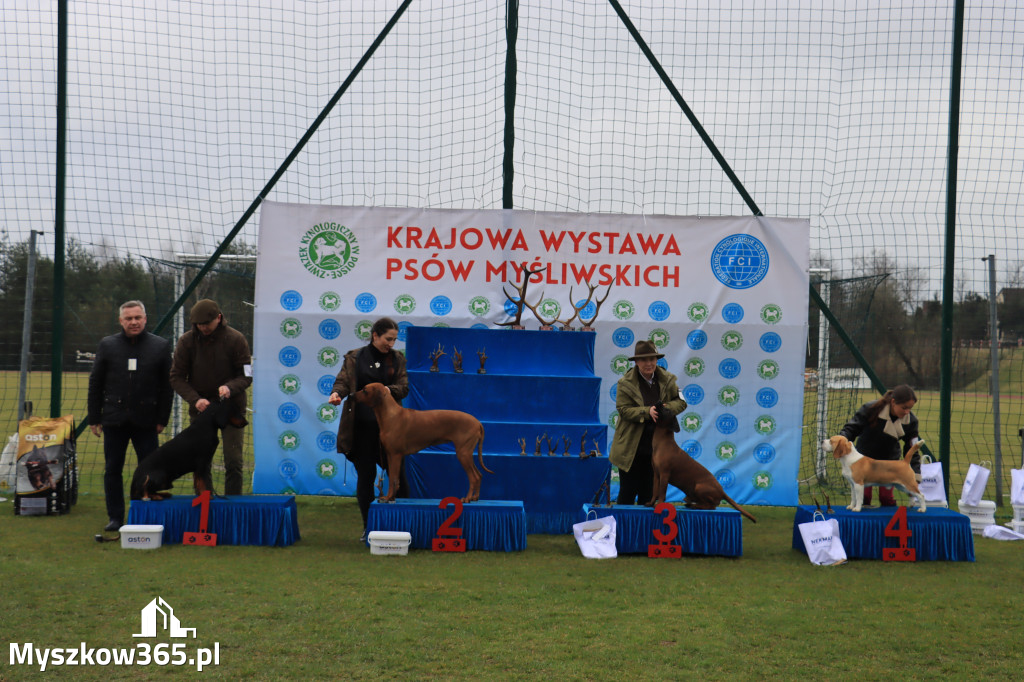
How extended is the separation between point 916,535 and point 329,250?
5.38 m

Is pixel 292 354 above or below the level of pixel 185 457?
above

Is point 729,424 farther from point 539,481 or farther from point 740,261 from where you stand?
point 539,481

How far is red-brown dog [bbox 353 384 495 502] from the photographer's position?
6055mm

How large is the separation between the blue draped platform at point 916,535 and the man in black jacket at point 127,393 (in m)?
4.74

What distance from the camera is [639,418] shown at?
6.36 metres

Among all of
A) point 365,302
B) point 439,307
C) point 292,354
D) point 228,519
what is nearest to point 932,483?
point 439,307

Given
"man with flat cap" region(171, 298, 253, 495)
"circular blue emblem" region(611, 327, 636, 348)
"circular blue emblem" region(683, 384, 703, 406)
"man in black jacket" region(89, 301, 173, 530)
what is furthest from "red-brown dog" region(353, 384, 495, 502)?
"circular blue emblem" region(683, 384, 703, 406)

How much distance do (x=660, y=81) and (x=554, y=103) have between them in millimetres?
1007

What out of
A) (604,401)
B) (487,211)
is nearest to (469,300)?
(487,211)

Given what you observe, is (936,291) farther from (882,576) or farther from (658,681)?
(658,681)

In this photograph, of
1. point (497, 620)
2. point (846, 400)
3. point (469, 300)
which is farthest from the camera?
point (846, 400)

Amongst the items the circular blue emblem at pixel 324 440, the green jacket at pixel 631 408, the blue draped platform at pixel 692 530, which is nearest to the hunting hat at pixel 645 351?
the green jacket at pixel 631 408

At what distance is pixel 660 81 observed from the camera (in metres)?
8.18

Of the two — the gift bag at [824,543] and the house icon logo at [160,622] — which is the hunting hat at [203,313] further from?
the gift bag at [824,543]
